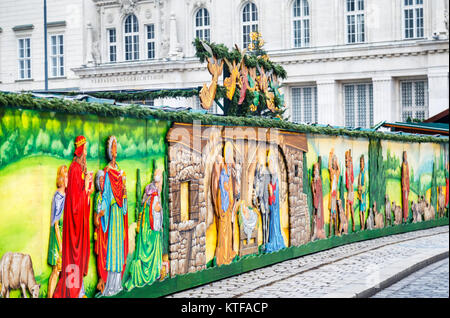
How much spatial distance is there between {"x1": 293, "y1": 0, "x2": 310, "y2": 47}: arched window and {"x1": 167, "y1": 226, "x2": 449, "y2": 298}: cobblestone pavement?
32.6 meters

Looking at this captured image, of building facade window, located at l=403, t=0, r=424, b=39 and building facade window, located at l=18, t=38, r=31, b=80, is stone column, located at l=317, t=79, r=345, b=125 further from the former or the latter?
building facade window, located at l=18, t=38, r=31, b=80

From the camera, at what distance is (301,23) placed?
5119 centimetres

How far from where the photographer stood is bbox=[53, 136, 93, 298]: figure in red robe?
9.23m

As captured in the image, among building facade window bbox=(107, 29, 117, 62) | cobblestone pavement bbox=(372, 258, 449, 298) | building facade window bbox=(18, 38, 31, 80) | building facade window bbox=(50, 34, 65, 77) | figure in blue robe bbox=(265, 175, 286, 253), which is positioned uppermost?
building facade window bbox=(107, 29, 117, 62)

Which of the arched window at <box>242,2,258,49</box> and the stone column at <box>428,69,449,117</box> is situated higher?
the arched window at <box>242,2,258,49</box>

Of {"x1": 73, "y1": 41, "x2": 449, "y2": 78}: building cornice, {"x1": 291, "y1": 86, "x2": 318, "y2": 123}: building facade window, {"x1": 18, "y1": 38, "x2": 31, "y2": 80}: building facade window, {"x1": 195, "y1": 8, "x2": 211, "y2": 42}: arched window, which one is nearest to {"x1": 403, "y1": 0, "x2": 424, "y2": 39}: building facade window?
{"x1": 73, "y1": 41, "x2": 449, "y2": 78}: building cornice

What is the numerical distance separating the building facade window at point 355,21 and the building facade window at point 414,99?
3776 mm

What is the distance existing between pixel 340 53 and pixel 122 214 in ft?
137

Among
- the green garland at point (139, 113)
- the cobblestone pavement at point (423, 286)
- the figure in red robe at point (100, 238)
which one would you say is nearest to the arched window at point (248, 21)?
the green garland at point (139, 113)

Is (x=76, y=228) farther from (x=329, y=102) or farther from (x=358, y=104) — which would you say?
(x=358, y=104)

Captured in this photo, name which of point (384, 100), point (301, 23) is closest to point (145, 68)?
point (301, 23)

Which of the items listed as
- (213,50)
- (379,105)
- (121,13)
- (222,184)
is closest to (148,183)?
(222,184)

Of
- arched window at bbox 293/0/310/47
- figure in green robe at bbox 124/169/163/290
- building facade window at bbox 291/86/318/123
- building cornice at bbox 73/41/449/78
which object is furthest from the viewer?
building facade window at bbox 291/86/318/123
